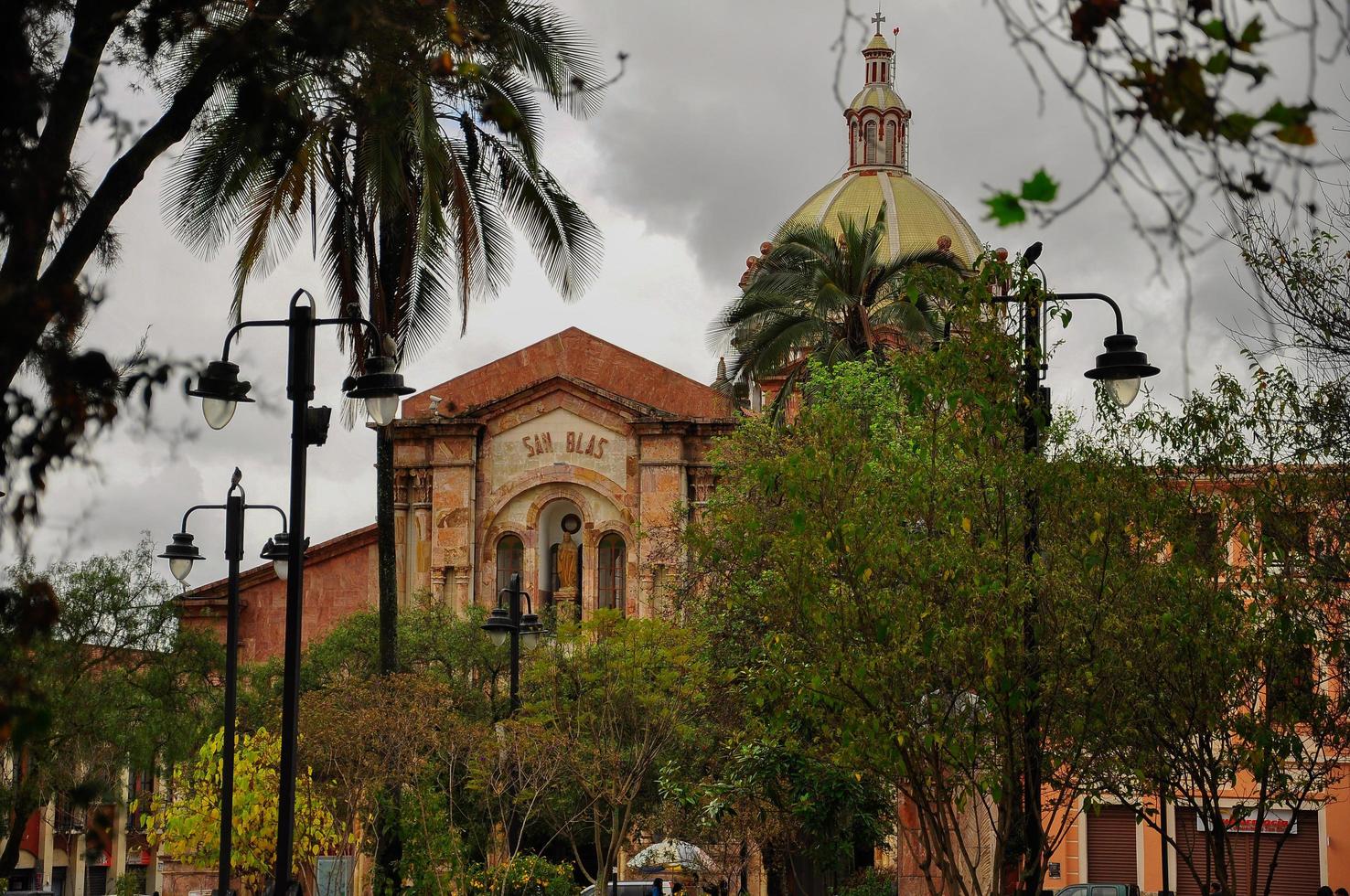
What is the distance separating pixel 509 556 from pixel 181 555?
72.5 ft

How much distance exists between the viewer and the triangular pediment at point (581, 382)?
1645 inches

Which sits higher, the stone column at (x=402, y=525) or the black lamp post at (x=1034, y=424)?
the stone column at (x=402, y=525)

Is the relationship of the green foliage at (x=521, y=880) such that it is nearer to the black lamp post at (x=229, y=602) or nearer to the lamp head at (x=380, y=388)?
the black lamp post at (x=229, y=602)

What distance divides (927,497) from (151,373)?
771 cm

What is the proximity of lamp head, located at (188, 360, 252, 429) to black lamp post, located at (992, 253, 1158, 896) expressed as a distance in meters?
5.83

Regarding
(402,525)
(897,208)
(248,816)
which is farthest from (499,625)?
(897,208)

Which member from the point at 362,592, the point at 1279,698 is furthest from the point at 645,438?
the point at 1279,698

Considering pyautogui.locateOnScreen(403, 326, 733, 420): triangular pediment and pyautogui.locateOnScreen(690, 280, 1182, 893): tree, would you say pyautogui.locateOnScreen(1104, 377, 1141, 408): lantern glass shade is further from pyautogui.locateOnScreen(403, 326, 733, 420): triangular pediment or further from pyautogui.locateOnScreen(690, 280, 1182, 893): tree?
pyautogui.locateOnScreen(403, 326, 733, 420): triangular pediment

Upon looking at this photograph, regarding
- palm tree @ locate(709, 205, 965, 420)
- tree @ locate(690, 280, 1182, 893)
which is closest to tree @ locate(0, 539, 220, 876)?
palm tree @ locate(709, 205, 965, 420)

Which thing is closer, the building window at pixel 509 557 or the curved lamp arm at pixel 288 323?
the curved lamp arm at pixel 288 323

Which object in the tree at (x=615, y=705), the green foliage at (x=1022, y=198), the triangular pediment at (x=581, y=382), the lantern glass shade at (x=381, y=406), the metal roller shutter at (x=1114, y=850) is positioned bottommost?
the metal roller shutter at (x=1114, y=850)

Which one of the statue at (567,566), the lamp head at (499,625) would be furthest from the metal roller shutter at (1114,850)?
the lamp head at (499,625)

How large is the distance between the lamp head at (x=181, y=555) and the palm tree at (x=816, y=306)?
1128cm

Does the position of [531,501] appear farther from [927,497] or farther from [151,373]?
[151,373]
